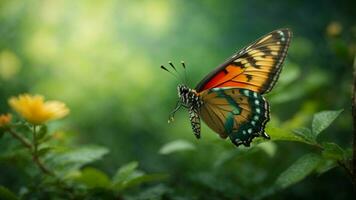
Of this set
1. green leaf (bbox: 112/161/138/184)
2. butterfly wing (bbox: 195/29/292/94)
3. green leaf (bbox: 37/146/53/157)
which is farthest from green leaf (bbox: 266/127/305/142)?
green leaf (bbox: 37/146/53/157)

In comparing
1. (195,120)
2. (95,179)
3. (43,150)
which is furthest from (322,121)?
(43,150)

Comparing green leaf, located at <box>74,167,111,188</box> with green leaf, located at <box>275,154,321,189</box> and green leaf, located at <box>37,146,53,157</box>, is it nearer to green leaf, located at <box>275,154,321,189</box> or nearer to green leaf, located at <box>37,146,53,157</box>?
green leaf, located at <box>37,146,53,157</box>

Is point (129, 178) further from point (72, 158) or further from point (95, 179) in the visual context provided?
point (72, 158)

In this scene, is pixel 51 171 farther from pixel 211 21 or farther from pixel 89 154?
pixel 211 21

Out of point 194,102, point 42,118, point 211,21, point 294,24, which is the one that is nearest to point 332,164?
point 194,102

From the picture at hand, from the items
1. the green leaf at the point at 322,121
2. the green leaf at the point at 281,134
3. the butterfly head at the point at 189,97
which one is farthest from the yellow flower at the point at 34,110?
the green leaf at the point at 322,121
